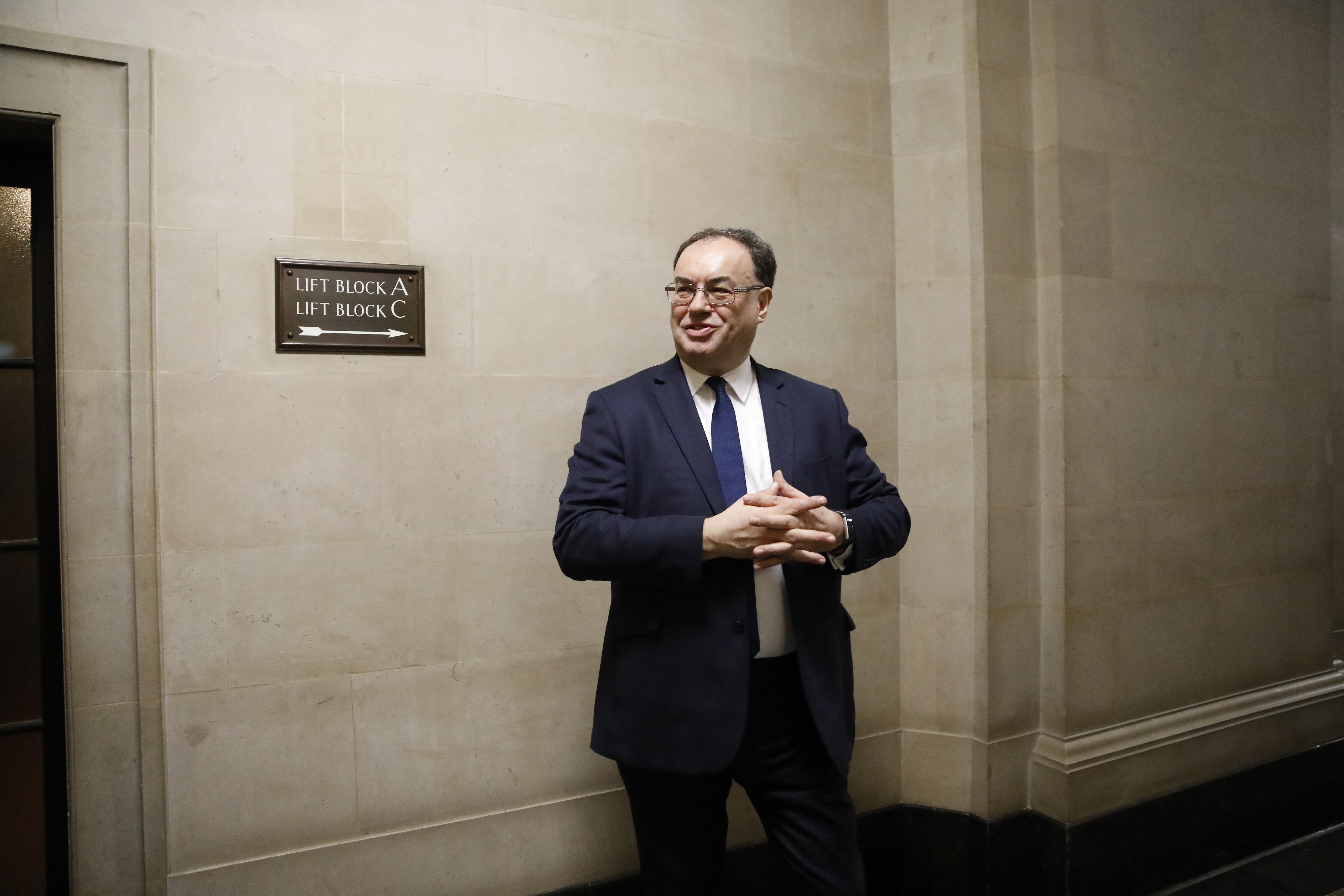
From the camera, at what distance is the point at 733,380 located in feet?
6.54

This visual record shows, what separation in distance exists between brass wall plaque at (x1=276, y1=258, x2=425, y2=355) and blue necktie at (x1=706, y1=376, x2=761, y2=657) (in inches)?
35.3

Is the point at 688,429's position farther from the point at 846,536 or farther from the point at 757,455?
the point at 846,536

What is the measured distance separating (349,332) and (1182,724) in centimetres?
324

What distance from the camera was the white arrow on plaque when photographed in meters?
2.17

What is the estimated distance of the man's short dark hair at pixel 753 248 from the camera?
195cm

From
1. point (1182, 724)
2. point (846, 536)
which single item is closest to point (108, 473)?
point (846, 536)

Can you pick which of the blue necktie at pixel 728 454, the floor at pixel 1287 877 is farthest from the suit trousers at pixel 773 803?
the floor at pixel 1287 877

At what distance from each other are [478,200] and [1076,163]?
2.11 m

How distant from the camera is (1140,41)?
306cm

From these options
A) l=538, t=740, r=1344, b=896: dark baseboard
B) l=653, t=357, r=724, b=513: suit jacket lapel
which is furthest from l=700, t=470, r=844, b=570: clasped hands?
l=538, t=740, r=1344, b=896: dark baseboard

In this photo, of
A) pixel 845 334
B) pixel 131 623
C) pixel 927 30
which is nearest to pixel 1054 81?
pixel 927 30

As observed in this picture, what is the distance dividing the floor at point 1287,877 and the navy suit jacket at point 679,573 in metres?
2.06

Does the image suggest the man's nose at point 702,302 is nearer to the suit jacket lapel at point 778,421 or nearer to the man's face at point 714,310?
the man's face at point 714,310

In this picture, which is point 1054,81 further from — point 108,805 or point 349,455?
point 108,805
